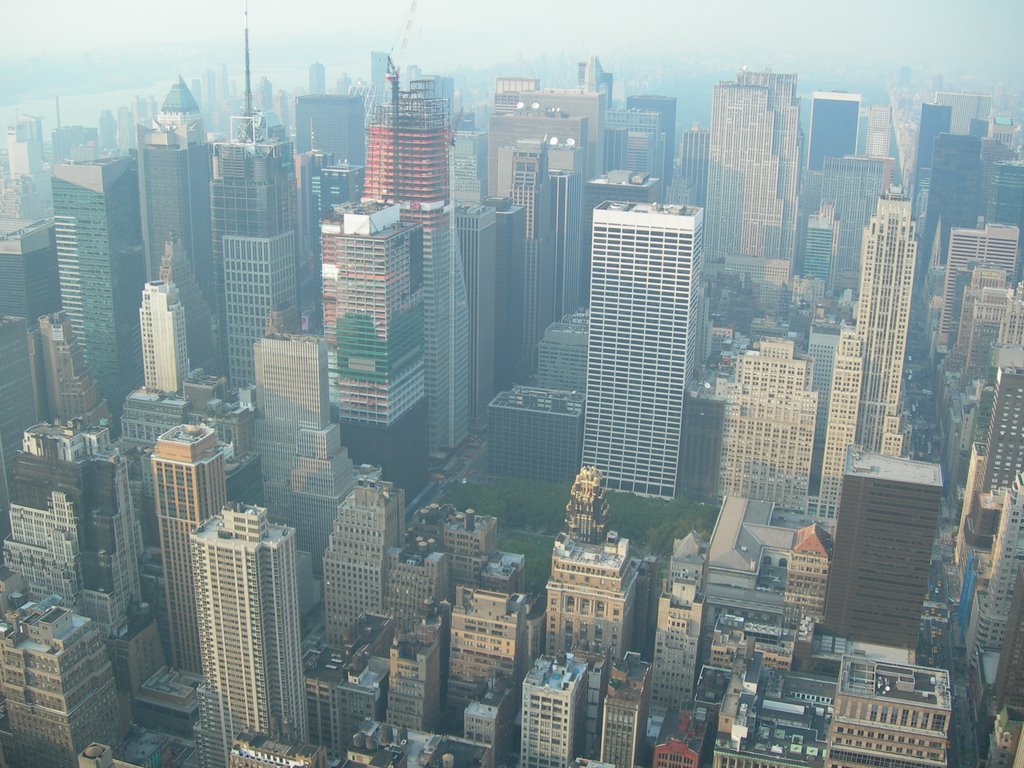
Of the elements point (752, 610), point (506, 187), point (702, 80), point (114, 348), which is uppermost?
point (702, 80)

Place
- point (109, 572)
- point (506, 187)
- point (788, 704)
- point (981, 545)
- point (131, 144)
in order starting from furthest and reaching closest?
point (506, 187) < point (131, 144) < point (981, 545) < point (109, 572) < point (788, 704)

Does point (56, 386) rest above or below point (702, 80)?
below

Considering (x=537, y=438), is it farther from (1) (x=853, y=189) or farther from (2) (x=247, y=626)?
(1) (x=853, y=189)

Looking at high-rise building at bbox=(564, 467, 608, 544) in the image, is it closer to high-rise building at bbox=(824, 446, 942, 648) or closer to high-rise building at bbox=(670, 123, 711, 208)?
high-rise building at bbox=(824, 446, 942, 648)

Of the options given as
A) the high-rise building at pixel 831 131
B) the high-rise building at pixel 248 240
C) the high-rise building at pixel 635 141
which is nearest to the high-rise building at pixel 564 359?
the high-rise building at pixel 248 240

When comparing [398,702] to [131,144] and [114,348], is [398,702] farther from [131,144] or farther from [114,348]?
[131,144]

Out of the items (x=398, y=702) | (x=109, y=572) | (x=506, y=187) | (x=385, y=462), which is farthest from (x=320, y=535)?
(x=506, y=187)

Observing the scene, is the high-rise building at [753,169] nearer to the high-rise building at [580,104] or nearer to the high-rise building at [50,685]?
the high-rise building at [580,104]
